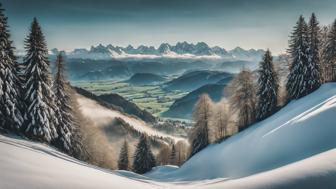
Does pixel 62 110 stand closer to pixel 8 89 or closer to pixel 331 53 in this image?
pixel 8 89

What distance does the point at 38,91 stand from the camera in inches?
1409

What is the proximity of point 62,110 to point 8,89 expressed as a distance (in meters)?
10.3

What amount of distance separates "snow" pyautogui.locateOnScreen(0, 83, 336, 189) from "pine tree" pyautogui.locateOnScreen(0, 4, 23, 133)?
6.91 metres

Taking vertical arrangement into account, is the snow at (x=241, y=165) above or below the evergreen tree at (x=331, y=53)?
below

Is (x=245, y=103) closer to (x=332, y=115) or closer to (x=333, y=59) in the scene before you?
(x=333, y=59)

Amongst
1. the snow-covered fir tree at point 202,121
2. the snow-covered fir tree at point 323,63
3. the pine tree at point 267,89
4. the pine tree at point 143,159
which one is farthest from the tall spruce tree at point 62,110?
the snow-covered fir tree at point 323,63

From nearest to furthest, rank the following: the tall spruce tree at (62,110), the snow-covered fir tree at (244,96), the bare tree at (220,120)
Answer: the tall spruce tree at (62,110) < the snow-covered fir tree at (244,96) < the bare tree at (220,120)

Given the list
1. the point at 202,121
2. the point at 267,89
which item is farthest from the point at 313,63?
the point at 202,121

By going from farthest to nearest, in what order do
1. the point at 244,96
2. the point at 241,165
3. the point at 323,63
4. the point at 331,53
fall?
the point at 323,63, the point at 244,96, the point at 331,53, the point at 241,165

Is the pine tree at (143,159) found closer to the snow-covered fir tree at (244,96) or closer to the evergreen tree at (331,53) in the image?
the snow-covered fir tree at (244,96)

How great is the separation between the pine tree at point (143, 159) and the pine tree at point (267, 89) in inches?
1072

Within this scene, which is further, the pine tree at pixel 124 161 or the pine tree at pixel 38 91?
the pine tree at pixel 124 161

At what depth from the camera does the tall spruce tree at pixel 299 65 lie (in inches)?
1938

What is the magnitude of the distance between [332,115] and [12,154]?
21.6 metres
